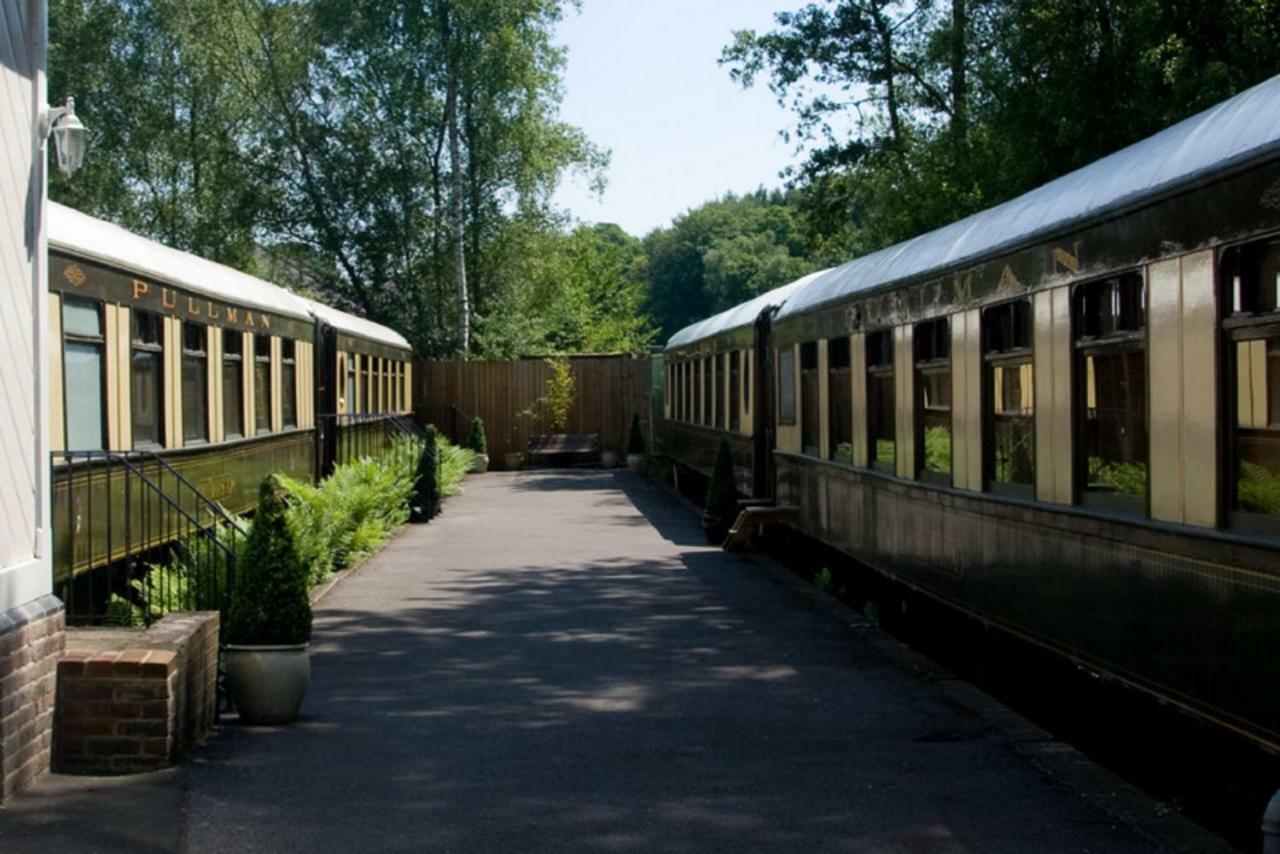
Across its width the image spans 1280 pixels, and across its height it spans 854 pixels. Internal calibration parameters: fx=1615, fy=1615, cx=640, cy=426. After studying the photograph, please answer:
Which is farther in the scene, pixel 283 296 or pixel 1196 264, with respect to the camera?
pixel 283 296

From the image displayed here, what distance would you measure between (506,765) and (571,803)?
819 millimetres

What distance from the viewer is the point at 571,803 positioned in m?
6.65

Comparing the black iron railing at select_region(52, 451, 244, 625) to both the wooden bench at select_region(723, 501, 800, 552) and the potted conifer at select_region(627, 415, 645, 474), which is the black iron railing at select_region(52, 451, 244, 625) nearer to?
the wooden bench at select_region(723, 501, 800, 552)

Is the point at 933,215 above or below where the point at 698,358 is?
above

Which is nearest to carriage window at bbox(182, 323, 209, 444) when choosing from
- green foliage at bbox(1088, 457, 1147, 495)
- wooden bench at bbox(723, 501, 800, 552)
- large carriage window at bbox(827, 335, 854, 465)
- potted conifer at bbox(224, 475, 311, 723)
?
wooden bench at bbox(723, 501, 800, 552)

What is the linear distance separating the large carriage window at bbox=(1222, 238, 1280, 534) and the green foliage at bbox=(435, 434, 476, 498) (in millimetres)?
18310

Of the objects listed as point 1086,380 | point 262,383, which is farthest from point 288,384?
point 1086,380

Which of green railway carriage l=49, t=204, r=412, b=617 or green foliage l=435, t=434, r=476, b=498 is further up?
green railway carriage l=49, t=204, r=412, b=617

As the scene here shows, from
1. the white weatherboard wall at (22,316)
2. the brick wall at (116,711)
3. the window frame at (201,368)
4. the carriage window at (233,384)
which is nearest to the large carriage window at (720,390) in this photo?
the carriage window at (233,384)

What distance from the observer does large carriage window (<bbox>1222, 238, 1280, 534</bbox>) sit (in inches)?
228

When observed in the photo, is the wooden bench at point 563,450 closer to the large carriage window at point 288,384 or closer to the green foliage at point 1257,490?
the large carriage window at point 288,384

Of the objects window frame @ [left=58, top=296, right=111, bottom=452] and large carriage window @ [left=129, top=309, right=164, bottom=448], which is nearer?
window frame @ [left=58, top=296, right=111, bottom=452]

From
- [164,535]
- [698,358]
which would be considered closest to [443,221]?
[698,358]

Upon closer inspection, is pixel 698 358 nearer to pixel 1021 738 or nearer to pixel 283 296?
pixel 283 296
